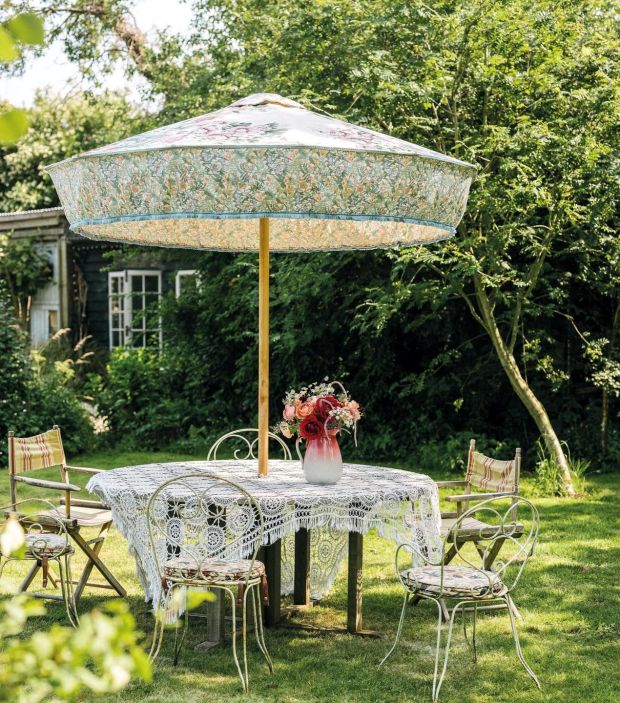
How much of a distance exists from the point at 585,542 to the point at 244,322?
19.8ft

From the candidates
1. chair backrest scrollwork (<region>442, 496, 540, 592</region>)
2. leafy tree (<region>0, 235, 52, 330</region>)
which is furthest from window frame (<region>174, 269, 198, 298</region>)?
chair backrest scrollwork (<region>442, 496, 540, 592</region>)

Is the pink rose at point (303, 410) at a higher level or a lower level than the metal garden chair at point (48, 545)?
higher

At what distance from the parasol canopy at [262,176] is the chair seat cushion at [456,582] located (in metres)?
1.63

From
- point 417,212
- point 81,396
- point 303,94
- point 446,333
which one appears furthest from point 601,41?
point 81,396

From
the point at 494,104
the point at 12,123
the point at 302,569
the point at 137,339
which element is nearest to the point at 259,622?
the point at 302,569

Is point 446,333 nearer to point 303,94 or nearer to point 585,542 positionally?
point 303,94

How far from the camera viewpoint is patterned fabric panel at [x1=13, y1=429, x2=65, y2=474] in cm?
546

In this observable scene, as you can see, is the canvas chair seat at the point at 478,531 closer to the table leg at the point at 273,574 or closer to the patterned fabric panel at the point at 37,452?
the table leg at the point at 273,574

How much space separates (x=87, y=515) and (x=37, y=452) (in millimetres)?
463

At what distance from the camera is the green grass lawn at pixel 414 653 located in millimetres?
4285

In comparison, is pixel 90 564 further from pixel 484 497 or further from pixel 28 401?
pixel 28 401

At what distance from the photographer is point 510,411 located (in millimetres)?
10727

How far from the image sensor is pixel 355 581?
5043 mm

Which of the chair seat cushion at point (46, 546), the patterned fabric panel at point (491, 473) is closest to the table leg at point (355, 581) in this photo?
the patterned fabric panel at point (491, 473)
